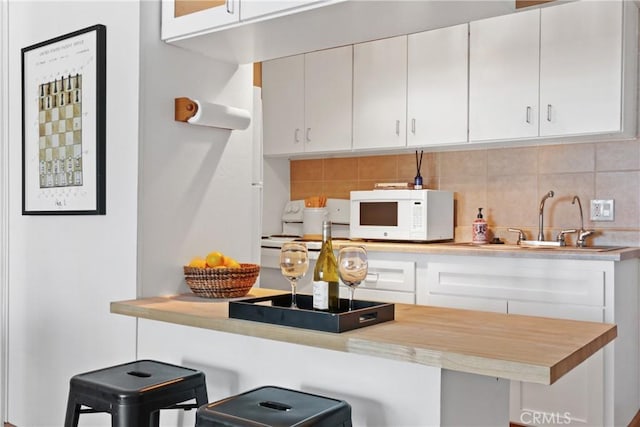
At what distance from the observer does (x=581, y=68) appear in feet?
10.4

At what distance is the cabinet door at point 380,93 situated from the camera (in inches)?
151

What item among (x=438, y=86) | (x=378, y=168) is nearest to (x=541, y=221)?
(x=438, y=86)

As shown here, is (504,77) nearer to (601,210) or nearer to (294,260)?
(601,210)

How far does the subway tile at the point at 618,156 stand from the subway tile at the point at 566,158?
40mm

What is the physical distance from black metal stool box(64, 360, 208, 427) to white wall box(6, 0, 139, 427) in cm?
43

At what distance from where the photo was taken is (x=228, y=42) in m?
2.23

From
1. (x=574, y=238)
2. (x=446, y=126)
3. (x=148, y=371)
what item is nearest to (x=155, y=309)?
(x=148, y=371)

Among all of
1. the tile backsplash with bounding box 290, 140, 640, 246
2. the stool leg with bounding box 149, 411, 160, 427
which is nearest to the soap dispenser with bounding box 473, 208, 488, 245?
the tile backsplash with bounding box 290, 140, 640, 246

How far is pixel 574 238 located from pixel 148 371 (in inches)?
101

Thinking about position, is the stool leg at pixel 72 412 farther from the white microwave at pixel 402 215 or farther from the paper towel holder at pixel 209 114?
the white microwave at pixel 402 215

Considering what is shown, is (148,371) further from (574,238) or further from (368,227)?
(574,238)

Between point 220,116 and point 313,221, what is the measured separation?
6.83 feet

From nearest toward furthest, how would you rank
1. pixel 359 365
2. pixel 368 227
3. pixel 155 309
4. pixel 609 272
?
pixel 359 365 < pixel 155 309 < pixel 609 272 < pixel 368 227

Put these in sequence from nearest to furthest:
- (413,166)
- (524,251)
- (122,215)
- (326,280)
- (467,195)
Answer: (326,280), (122,215), (524,251), (467,195), (413,166)
